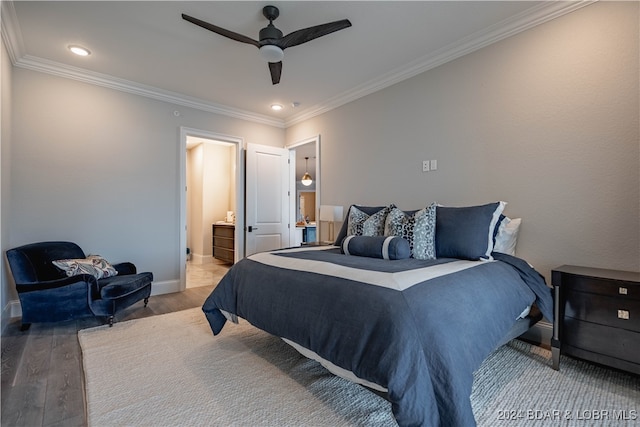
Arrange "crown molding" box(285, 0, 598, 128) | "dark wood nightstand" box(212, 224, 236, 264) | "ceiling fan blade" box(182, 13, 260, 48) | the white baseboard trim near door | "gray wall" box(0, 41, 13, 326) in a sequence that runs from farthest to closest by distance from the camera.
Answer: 1. the white baseboard trim near door
2. "dark wood nightstand" box(212, 224, 236, 264)
3. "gray wall" box(0, 41, 13, 326)
4. "crown molding" box(285, 0, 598, 128)
5. "ceiling fan blade" box(182, 13, 260, 48)

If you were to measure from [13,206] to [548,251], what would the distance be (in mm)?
5101

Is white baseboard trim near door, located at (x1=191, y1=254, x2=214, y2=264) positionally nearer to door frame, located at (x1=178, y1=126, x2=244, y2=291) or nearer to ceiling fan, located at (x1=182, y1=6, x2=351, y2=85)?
door frame, located at (x1=178, y1=126, x2=244, y2=291)

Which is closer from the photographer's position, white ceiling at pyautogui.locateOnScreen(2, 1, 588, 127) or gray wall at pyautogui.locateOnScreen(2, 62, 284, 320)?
white ceiling at pyautogui.locateOnScreen(2, 1, 588, 127)

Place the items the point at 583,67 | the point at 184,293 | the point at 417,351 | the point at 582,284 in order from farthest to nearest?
the point at 184,293
the point at 583,67
the point at 582,284
the point at 417,351

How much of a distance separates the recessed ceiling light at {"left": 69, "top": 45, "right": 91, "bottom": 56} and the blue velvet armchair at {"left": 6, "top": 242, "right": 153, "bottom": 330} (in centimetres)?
199

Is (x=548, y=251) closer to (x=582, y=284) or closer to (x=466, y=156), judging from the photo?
(x=582, y=284)

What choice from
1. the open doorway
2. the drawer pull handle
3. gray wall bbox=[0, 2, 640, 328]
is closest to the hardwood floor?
gray wall bbox=[0, 2, 640, 328]

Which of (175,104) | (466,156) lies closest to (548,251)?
(466,156)

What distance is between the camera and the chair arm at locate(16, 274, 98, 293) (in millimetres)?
2586

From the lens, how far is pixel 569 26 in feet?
7.65

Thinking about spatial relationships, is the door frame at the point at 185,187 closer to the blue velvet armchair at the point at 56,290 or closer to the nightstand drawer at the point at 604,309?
the blue velvet armchair at the point at 56,290

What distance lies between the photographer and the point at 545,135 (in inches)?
96.0

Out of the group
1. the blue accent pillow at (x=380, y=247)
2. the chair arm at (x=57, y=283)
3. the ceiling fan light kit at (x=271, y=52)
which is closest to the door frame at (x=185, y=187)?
the chair arm at (x=57, y=283)

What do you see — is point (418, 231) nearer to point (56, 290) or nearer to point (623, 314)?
point (623, 314)
